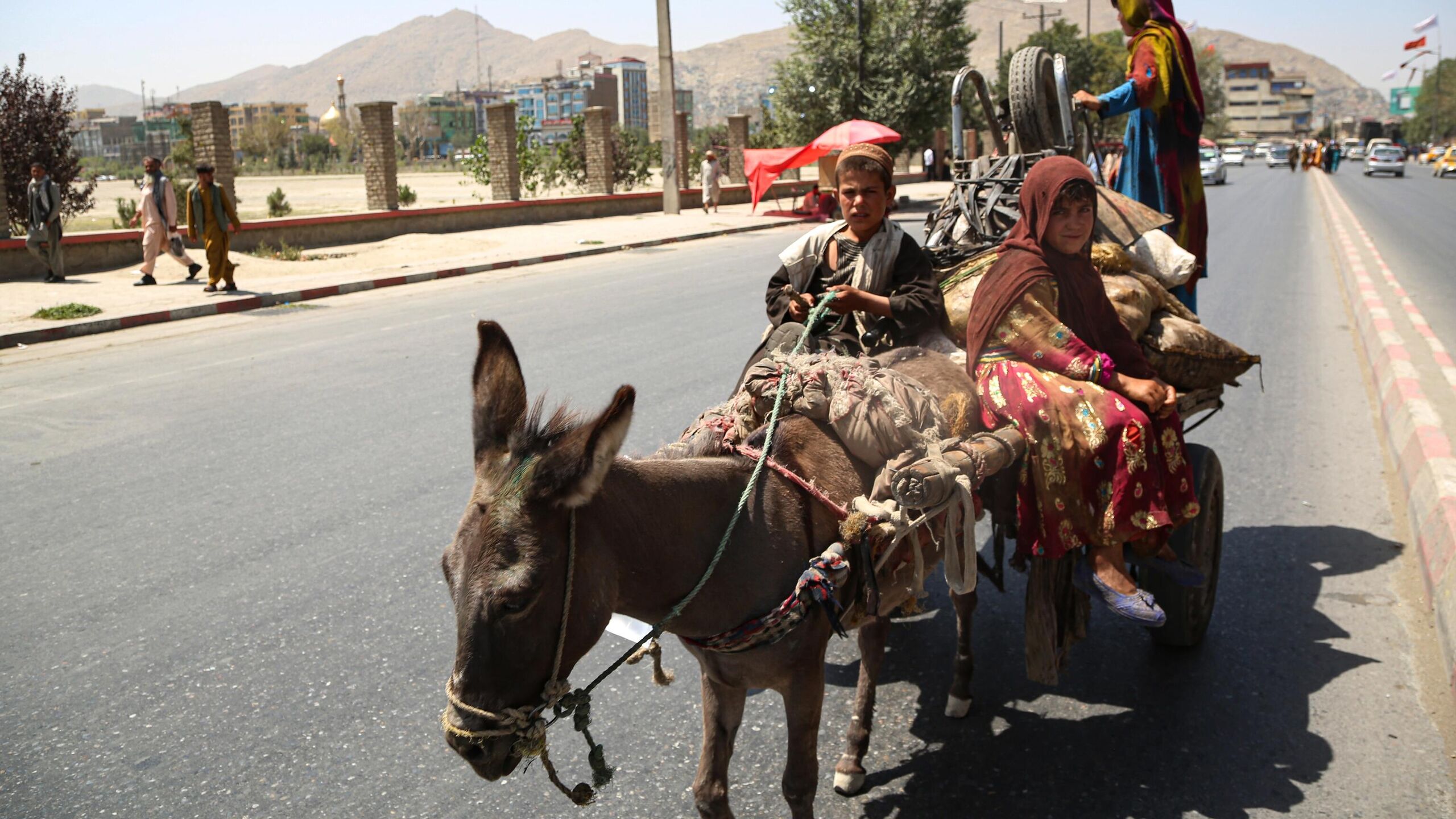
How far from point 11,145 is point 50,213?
24.5 ft

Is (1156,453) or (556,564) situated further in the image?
(1156,453)

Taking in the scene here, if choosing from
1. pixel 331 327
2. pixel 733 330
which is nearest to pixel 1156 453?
pixel 733 330

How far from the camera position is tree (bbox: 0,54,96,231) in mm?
21453

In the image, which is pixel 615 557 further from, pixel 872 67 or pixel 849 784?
pixel 872 67

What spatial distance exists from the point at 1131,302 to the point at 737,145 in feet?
119

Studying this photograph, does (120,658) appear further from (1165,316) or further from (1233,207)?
(1233,207)

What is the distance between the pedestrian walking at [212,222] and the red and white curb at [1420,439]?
1486 centimetres

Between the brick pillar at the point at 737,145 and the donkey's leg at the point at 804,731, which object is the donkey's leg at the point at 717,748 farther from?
the brick pillar at the point at 737,145

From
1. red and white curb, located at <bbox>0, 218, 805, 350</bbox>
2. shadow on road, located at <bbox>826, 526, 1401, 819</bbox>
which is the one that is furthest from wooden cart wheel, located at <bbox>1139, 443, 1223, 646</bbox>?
red and white curb, located at <bbox>0, 218, 805, 350</bbox>

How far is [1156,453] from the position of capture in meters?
3.46

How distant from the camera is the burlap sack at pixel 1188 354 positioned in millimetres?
3971

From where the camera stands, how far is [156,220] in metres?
16.6

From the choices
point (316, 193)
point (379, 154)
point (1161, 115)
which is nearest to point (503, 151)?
point (379, 154)

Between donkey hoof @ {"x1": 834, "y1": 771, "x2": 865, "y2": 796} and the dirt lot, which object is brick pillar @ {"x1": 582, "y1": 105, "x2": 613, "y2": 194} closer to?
the dirt lot
